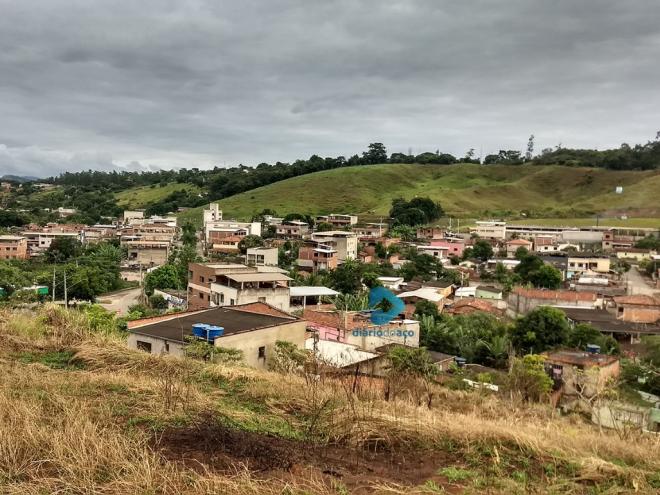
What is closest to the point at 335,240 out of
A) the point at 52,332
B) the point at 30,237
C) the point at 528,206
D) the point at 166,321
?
the point at 30,237

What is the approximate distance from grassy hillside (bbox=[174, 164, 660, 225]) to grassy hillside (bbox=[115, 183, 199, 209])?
1618cm

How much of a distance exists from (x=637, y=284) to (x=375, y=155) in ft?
261

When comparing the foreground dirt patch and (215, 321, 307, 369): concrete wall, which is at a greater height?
the foreground dirt patch

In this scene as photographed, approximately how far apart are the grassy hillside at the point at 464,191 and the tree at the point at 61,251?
96.4 ft

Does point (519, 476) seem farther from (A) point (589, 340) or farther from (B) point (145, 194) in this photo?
(B) point (145, 194)

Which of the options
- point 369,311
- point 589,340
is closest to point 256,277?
point 369,311

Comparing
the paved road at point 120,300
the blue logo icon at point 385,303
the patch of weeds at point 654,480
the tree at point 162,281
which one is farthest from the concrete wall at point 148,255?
the patch of weeds at point 654,480

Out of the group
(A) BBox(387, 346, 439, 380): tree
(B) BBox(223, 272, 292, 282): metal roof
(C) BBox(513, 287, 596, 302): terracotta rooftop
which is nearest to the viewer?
(A) BBox(387, 346, 439, 380): tree

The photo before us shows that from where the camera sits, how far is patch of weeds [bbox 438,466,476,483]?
399 centimetres

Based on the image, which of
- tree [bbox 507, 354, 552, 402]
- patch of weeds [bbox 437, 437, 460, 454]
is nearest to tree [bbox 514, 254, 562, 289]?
tree [bbox 507, 354, 552, 402]

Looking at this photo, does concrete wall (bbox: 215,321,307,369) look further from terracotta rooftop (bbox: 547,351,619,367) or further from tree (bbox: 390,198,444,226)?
tree (bbox: 390,198,444,226)

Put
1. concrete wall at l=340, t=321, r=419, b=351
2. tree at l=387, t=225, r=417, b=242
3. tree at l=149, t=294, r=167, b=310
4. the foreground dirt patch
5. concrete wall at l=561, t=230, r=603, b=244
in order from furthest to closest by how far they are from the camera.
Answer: concrete wall at l=561, t=230, r=603, b=244 < tree at l=387, t=225, r=417, b=242 < tree at l=149, t=294, r=167, b=310 < concrete wall at l=340, t=321, r=419, b=351 < the foreground dirt patch

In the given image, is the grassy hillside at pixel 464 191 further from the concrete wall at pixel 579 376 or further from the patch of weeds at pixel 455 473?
the patch of weeds at pixel 455 473

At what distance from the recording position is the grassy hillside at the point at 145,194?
9532 cm
